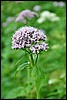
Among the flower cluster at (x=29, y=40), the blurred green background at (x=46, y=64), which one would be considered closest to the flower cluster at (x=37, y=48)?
the flower cluster at (x=29, y=40)

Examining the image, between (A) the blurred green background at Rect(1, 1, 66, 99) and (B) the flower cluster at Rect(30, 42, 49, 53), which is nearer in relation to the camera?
→ (B) the flower cluster at Rect(30, 42, 49, 53)

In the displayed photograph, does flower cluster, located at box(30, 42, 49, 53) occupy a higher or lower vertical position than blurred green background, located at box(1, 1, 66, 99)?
lower

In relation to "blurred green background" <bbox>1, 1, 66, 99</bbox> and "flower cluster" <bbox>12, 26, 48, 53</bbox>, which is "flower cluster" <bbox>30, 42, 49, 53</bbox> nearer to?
"flower cluster" <bbox>12, 26, 48, 53</bbox>

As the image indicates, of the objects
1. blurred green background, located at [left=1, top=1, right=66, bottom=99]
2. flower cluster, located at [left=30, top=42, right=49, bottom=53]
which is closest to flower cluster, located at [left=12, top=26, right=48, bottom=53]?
flower cluster, located at [left=30, top=42, right=49, bottom=53]

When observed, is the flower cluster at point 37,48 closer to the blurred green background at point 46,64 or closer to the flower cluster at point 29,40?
the flower cluster at point 29,40

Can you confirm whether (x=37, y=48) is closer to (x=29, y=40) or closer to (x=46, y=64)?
(x=29, y=40)

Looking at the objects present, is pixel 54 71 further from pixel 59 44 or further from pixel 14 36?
pixel 14 36

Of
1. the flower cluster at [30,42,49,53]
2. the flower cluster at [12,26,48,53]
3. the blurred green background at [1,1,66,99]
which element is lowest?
the flower cluster at [30,42,49,53]

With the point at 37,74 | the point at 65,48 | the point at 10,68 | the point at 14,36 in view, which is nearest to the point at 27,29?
the point at 14,36
